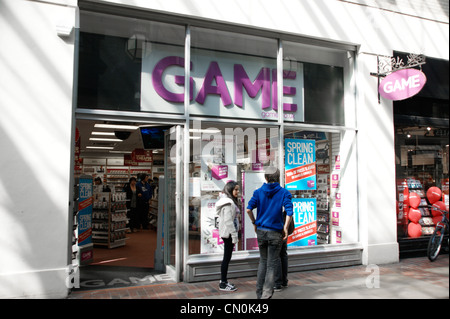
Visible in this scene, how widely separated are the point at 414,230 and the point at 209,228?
185 inches

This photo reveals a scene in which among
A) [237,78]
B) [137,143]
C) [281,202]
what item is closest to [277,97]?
[237,78]

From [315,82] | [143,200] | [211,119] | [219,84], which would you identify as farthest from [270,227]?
[143,200]

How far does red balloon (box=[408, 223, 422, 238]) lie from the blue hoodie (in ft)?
14.3

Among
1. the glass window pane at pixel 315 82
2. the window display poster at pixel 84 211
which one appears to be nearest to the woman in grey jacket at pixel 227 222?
the glass window pane at pixel 315 82

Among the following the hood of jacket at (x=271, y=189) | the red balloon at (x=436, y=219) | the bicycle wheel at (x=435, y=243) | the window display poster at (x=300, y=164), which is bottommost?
the bicycle wheel at (x=435, y=243)

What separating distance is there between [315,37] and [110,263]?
6055 millimetres

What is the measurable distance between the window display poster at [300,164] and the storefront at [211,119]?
0.10ft

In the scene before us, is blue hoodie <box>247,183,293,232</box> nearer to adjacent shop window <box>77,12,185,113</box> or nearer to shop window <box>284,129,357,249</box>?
shop window <box>284,129,357,249</box>

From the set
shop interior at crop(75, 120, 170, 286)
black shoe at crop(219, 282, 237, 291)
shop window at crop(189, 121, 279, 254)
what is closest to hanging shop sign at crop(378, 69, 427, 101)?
shop window at crop(189, 121, 279, 254)

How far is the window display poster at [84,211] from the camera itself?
727 cm

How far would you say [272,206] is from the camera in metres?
4.87

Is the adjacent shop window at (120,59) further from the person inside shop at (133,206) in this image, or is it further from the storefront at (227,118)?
the person inside shop at (133,206)

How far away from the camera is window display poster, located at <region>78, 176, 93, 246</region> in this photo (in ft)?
23.9

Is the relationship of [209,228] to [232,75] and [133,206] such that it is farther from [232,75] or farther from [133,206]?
[133,206]
